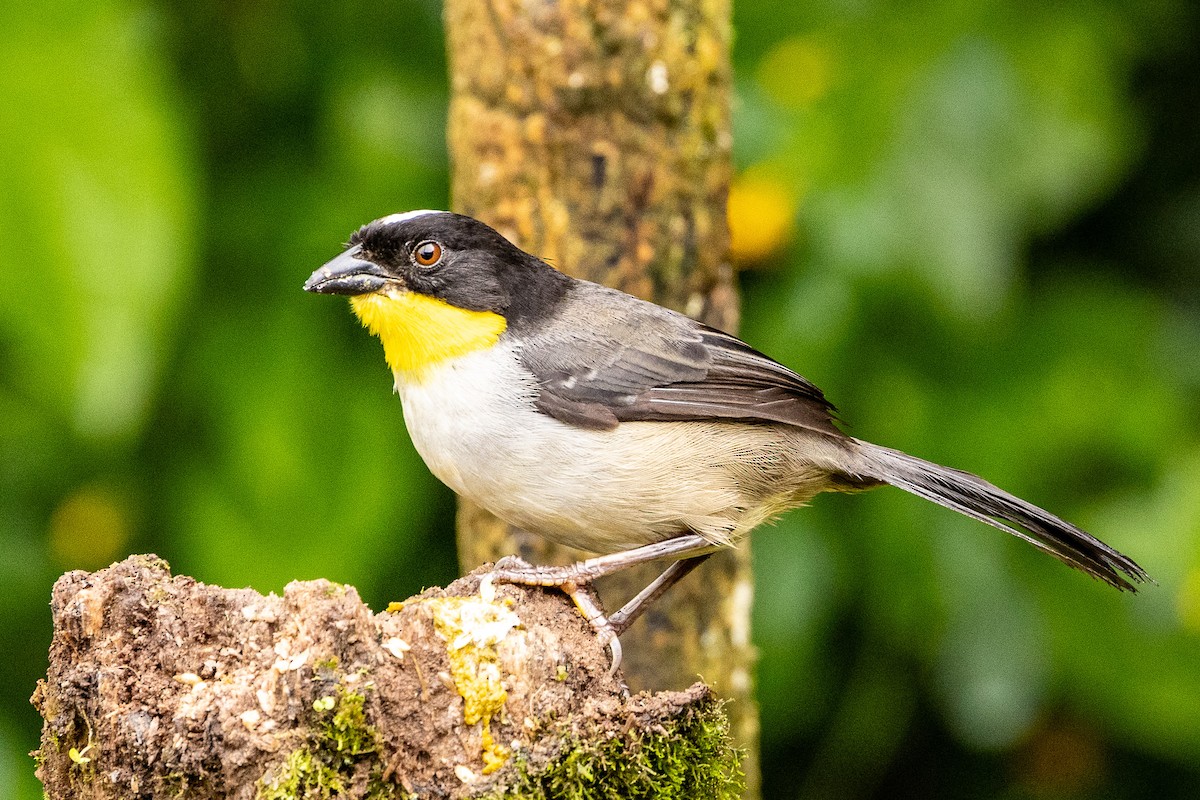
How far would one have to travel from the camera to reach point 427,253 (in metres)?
3.94

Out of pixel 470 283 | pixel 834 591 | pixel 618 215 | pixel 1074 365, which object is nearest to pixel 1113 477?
pixel 1074 365

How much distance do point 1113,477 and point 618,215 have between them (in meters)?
2.42

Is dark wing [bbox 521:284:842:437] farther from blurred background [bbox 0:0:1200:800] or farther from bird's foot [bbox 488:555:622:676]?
blurred background [bbox 0:0:1200:800]

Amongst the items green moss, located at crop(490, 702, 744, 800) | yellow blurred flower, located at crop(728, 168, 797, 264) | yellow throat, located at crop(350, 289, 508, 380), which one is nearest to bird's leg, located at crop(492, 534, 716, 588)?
green moss, located at crop(490, 702, 744, 800)

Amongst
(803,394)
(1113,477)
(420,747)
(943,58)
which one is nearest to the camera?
(420,747)

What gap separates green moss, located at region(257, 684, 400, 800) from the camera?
2.64 m

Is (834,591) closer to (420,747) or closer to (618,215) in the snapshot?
(618,215)

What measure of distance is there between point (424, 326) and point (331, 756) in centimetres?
159

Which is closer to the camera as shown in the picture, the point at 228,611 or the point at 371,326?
the point at 228,611

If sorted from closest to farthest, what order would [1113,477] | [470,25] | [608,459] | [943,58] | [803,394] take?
[608,459]
[803,394]
[470,25]
[943,58]
[1113,477]

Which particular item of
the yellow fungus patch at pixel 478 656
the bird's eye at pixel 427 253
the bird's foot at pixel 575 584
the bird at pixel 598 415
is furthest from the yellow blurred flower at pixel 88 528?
the yellow fungus patch at pixel 478 656

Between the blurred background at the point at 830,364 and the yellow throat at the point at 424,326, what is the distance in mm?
996

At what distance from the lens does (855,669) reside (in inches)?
214

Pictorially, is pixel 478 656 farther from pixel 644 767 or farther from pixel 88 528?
pixel 88 528
